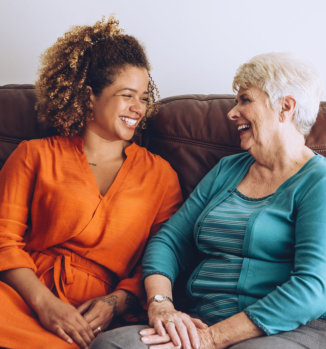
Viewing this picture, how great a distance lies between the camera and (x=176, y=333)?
1083 millimetres

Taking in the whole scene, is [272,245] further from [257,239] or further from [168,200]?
[168,200]

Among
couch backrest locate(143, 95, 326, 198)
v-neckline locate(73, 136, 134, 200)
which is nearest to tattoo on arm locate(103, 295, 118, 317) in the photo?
v-neckline locate(73, 136, 134, 200)

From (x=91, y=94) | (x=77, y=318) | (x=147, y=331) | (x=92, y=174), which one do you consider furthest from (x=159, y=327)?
(x=91, y=94)

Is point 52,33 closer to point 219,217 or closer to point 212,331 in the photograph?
point 219,217

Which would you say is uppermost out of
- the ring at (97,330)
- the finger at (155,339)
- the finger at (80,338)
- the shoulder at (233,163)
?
the shoulder at (233,163)

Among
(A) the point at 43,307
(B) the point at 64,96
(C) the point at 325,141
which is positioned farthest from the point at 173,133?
(A) the point at 43,307

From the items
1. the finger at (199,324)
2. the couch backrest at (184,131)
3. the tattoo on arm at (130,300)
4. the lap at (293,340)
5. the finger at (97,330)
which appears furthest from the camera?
the couch backrest at (184,131)

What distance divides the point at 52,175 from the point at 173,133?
497 millimetres

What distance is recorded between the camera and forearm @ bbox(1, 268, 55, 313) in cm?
127

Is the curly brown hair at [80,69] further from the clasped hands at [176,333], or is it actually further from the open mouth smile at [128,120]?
the clasped hands at [176,333]

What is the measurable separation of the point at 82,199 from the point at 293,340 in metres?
0.79

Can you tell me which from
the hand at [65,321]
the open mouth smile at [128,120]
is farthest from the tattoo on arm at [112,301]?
the open mouth smile at [128,120]

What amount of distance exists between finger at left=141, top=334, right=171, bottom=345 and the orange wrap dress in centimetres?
30

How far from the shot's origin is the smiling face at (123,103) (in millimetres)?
1552
